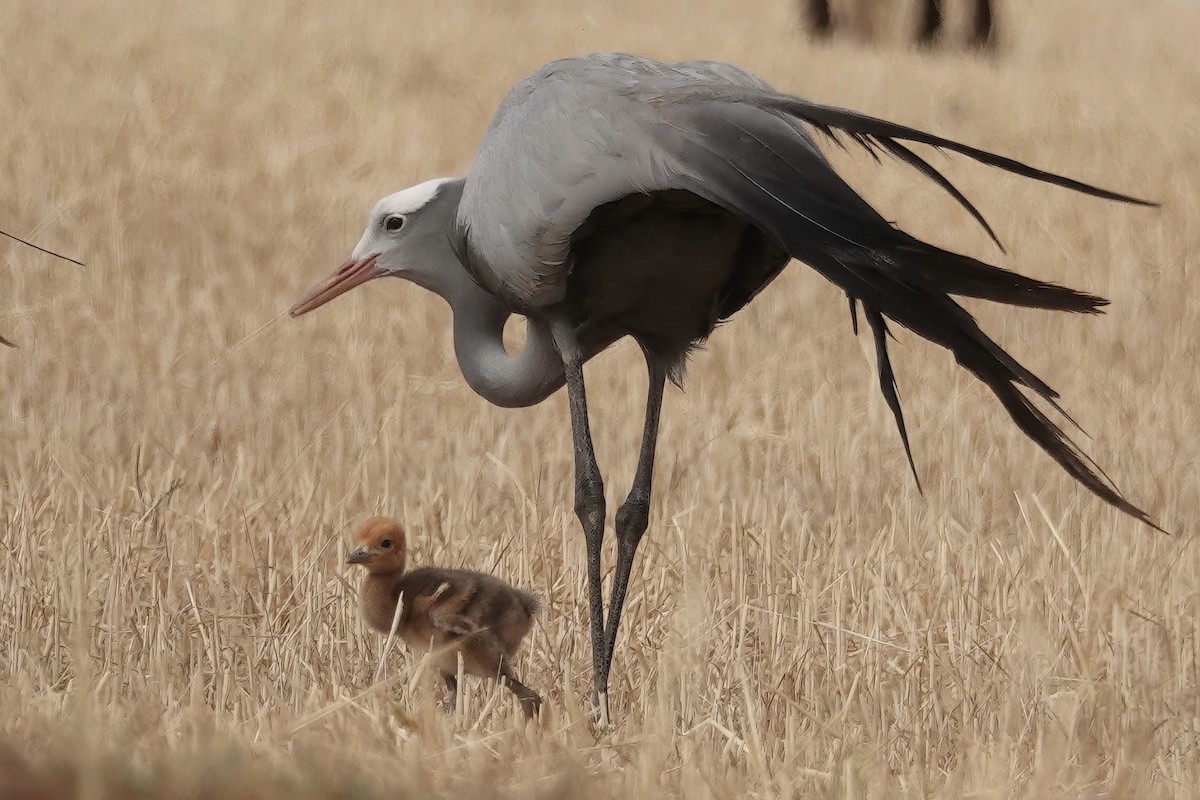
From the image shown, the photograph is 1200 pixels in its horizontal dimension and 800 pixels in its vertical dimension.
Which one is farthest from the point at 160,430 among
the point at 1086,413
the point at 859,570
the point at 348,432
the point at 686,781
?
the point at 686,781

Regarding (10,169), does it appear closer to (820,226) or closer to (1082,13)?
(820,226)

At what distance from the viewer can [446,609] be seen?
455 cm

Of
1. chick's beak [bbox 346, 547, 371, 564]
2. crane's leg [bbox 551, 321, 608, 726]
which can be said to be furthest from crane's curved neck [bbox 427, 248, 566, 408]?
chick's beak [bbox 346, 547, 371, 564]

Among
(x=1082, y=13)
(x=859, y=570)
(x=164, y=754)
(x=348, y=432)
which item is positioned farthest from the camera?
(x=1082, y=13)

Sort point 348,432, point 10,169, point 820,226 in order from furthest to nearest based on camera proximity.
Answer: point 10,169
point 348,432
point 820,226

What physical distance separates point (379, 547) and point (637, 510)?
2.40ft

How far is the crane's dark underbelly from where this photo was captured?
4246 millimetres

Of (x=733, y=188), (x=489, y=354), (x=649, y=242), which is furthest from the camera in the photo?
(x=489, y=354)

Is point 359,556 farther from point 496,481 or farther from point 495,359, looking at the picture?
point 496,481

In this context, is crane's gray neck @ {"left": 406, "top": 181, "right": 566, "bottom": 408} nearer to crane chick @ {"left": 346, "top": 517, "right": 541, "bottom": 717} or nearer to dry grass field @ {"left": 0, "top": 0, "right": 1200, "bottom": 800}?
crane chick @ {"left": 346, "top": 517, "right": 541, "bottom": 717}

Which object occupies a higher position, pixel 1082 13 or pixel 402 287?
pixel 1082 13

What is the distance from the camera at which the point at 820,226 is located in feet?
12.1

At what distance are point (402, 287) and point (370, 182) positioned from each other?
1976 mm

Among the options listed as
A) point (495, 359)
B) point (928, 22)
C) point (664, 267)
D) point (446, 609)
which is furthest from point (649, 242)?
point (928, 22)
